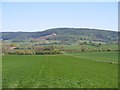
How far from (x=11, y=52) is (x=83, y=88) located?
131m

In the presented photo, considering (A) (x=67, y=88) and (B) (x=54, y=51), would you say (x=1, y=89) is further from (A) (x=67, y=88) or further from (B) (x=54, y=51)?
(B) (x=54, y=51)

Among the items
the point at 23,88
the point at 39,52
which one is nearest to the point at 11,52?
the point at 39,52

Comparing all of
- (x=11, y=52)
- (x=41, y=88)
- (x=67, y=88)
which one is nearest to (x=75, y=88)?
(x=67, y=88)

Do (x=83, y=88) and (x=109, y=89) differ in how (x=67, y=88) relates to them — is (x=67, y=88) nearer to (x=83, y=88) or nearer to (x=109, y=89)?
(x=83, y=88)

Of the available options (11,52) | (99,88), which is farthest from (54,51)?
(99,88)

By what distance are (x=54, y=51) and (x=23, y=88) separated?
441ft

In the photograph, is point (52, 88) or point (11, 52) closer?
point (52, 88)

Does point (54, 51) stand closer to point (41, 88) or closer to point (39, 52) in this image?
point (39, 52)

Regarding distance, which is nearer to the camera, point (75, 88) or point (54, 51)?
point (75, 88)

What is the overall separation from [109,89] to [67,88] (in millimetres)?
2556

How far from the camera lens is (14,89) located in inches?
694

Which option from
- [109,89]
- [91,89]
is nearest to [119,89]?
[109,89]

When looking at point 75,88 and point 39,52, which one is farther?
point 39,52

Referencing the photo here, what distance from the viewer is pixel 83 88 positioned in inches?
718
